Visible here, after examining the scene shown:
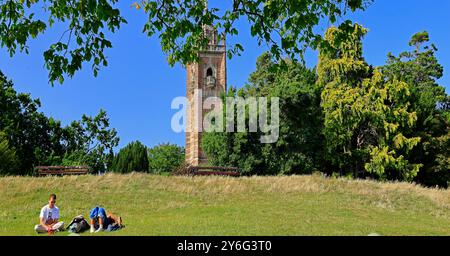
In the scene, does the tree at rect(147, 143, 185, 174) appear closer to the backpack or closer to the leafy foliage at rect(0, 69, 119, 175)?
the leafy foliage at rect(0, 69, 119, 175)

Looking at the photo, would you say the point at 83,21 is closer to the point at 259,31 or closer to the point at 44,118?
the point at 259,31

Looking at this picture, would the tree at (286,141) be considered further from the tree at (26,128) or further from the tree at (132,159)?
→ the tree at (26,128)

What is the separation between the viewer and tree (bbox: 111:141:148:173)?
44.7 metres

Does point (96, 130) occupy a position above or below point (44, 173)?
above

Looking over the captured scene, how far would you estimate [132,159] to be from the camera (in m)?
45.0

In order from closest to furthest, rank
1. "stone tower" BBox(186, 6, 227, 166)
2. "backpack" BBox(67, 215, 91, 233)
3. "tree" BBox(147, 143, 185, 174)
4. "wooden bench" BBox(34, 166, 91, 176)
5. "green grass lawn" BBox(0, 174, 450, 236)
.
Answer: "backpack" BBox(67, 215, 91, 233) → "green grass lawn" BBox(0, 174, 450, 236) → "wooden bench" BBox(34, 166, 91, 176) → "stone tower" BBox(186, 6, 227, 166) → "tree" BBox(147, 143, 185, 174)

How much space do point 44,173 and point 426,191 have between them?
2343cm

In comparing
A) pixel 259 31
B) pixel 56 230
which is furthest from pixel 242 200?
pixel 259 31

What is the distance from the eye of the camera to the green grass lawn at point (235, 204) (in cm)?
1683

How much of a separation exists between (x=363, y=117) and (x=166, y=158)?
52247 millimetres

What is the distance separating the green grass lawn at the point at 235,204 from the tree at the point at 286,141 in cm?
1165

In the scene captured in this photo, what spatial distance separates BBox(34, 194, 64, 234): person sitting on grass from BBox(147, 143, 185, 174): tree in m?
70.5

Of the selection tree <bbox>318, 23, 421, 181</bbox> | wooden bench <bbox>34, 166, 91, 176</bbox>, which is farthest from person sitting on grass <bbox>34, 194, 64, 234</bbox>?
tree <bbox>318, 23, 421, 181</bbox>

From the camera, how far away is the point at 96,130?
2185 inches
